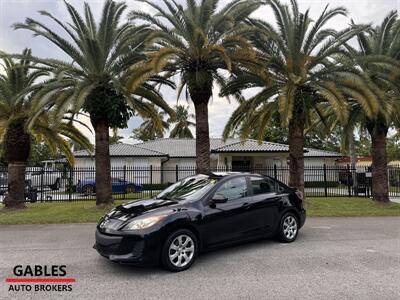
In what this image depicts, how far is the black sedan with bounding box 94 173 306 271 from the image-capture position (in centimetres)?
476

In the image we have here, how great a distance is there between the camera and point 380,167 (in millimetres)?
14008

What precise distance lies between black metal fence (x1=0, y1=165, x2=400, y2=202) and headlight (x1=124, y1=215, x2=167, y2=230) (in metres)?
11.4

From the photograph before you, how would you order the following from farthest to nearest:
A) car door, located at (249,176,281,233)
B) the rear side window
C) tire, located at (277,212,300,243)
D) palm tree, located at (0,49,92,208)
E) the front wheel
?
the front wheel → palm tree, located at (0,49,92,208) → tire, located at (277,212,300,243) → the rear side window → car door, located at (249,176,281,233)

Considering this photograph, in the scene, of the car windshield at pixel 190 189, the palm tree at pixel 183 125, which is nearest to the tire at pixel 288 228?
the car windshield at pixel 190 189

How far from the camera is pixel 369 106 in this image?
10969 mm

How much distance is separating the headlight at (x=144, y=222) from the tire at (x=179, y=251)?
0.34 m

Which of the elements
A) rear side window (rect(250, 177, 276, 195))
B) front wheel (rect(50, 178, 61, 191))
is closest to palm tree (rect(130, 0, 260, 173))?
rear side window (rect(250, 177, 276, 195))

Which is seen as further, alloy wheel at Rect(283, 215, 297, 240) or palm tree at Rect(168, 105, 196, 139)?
palm tree at Rect(168, 105, 196, 139)

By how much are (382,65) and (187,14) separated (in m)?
7.97

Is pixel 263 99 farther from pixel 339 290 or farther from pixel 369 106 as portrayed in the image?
pixel 339 290

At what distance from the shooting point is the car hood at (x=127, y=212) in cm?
501

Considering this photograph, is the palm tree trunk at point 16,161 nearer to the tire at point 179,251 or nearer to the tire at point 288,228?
the tire at point 179,251

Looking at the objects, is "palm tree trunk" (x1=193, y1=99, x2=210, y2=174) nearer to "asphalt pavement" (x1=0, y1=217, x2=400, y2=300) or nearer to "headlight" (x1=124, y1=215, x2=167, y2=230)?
"asphalt pavement" (x1=0, y1=217, x2=400, y2=300)

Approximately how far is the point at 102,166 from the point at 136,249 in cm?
859
